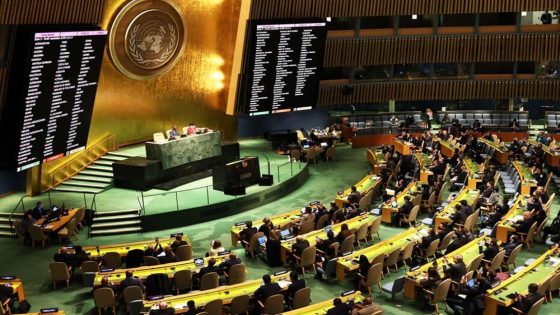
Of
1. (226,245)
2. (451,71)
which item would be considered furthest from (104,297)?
(451,71)

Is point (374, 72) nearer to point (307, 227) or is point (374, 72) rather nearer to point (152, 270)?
point (307, 227)

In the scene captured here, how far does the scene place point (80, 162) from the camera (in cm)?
2400

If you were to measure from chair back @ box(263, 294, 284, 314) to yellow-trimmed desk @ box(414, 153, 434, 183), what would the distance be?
1165cm

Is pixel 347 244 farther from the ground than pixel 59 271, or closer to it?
farther from the ground

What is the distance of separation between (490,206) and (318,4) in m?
13.3

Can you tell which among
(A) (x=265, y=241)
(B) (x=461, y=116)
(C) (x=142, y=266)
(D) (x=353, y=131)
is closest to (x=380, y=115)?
(D) (x=353, y=131)

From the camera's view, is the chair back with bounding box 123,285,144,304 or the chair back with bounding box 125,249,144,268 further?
the chair back with bounding box 125,249,144,268

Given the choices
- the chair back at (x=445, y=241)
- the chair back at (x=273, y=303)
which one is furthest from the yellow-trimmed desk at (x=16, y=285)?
the chair back at (x=445, y=241)

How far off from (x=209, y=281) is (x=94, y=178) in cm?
1037

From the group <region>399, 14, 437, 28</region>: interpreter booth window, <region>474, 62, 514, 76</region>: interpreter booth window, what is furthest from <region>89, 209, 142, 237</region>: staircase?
<region>474, 62, 514, 76</region>: interpreter booth window

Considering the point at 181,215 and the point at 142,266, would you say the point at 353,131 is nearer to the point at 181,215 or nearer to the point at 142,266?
the point at 181,215

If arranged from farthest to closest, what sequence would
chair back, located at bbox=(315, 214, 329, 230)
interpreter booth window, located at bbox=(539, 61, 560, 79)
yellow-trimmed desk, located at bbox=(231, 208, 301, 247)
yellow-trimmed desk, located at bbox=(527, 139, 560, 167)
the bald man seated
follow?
interpreter booth window, located at bbox=(539, 61, 560, 79) → yellow-trimmed desk, located at bbox=(527, 139, 560, 167) → chair back, located at bbox=(315, 214, 329, 230) → yellow-trimmed desk, located at bbox=(231, 208, 301, 247) → the bald man seated

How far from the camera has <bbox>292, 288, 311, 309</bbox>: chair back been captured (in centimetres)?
1343

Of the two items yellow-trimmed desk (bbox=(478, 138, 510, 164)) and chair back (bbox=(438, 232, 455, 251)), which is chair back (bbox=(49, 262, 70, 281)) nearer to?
→ chair back (bbox=(438, 232, 455, 251))
